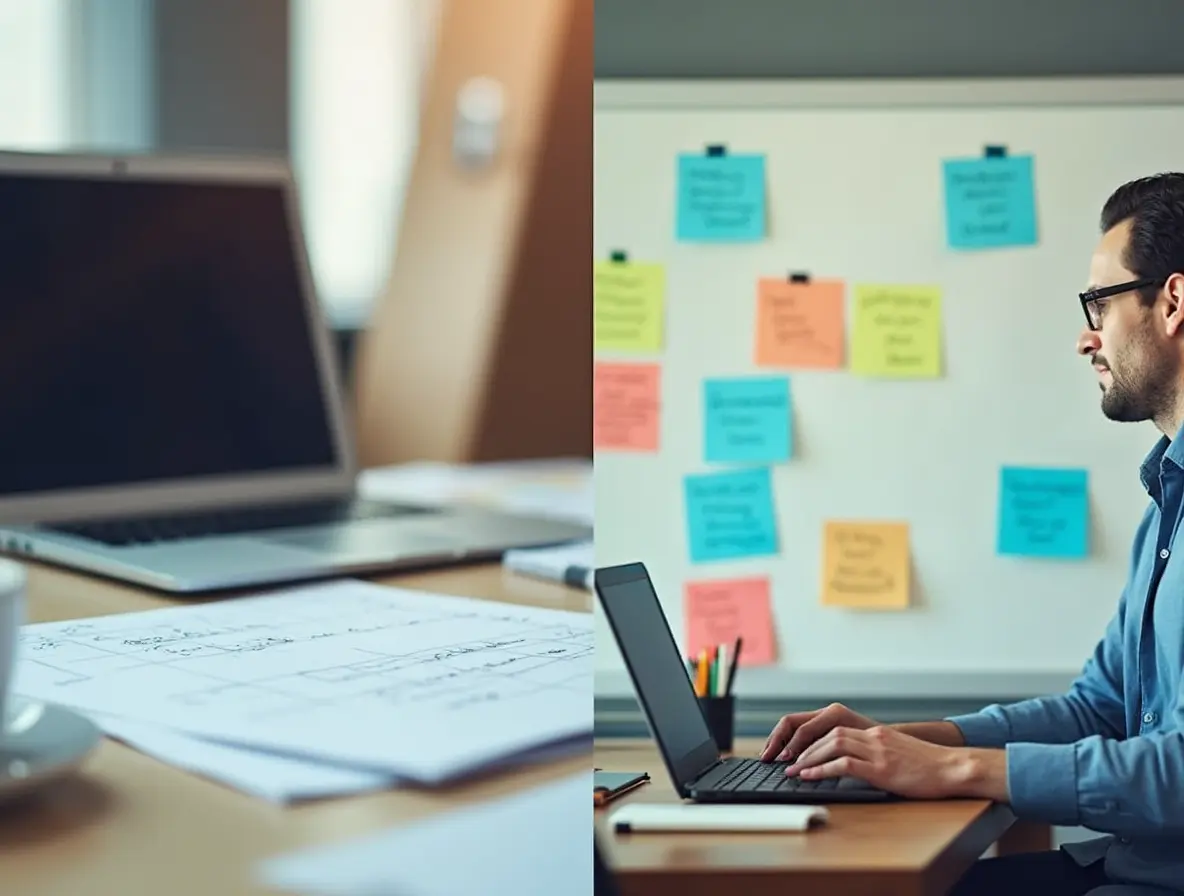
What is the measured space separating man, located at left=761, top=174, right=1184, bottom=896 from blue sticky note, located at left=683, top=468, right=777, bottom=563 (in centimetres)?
43

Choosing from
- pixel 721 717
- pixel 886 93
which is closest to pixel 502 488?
pixel 721 717

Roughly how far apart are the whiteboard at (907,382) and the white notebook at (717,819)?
0.66 meters

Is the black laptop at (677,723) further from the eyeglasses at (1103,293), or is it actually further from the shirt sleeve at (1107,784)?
the eyeglasses at (1103,293)

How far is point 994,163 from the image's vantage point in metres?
1.31

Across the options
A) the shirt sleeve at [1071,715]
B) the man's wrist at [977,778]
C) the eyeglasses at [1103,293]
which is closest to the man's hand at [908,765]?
the man's wrist at [977,778]

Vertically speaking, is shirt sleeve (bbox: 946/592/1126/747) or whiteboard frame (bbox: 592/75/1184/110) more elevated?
whiteboard frame (bbox: 592/75/1184/110)

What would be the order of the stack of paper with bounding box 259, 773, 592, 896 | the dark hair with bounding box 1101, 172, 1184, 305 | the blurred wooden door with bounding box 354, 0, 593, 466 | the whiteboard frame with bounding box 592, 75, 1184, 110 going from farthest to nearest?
the blurred wooden door with bounding box 354, 0, 593, 466
the whiteboard frame with bounding box 592, 75, 1184, 110
the dark hair with bounding box 1101, 172, 1184, 305
the stack of paper with bounding box 259, 773, 592, 896

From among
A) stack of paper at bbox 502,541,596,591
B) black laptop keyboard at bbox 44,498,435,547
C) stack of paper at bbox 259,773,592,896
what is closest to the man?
stack of paper at bbox 502,541,596,591

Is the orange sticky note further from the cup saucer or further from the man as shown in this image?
the cup saucer

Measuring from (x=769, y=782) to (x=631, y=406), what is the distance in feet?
2.09

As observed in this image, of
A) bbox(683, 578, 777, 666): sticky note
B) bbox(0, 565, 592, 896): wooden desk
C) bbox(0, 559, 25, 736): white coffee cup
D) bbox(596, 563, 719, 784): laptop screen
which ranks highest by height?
bbox(0, 559, 25, 736): white coffee cup

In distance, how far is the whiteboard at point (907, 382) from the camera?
129 cm

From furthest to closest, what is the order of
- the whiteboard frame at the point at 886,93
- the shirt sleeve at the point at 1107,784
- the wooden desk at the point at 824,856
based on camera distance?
the whiteboard frame at the point at 886,93 < the shirt sleeve at the point at 1107,784 < the wooden desk at the point at 824,856

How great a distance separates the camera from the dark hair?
775mm
